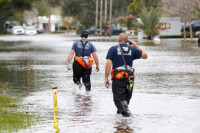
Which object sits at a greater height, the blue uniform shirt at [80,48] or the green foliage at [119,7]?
the green foliage at [119,7]

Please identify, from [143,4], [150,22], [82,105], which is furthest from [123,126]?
[143,4]

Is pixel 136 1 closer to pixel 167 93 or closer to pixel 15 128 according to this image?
pixel 167 93

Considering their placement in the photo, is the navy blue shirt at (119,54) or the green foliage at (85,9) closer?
the navy blue shirt at (119,54)

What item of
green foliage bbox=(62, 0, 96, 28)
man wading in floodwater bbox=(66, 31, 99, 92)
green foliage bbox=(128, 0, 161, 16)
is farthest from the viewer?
green foliage bbox=(62, 0, 96, 28)

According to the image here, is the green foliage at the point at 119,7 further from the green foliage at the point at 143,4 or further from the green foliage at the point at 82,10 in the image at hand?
the green foliage at the point at 143,4

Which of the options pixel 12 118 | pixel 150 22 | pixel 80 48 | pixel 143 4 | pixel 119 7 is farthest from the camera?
pixel 119 7

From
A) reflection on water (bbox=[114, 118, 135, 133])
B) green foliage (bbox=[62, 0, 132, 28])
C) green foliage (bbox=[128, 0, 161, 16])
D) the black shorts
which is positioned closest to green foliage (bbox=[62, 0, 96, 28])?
green foliage (bbox=[62, 0, 132, 28])

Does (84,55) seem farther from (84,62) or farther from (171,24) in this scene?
(171,24)

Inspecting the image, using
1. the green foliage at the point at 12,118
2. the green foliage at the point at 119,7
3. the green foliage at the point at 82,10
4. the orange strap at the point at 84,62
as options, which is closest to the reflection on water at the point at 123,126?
the green foliage at the point at 12,118

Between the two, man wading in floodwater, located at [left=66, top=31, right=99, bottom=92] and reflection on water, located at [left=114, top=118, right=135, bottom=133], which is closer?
reflection on water, located at [left=114, top=118, right=135, bottom=133]

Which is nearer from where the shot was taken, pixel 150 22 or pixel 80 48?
pixel 80 48

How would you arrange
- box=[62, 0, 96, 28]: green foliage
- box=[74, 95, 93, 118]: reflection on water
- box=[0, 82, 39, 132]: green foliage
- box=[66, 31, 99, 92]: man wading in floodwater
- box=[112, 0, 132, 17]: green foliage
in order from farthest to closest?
box=[112, 0, 132, 17]: green foliage → box=[62, 0, 96, 28]: green foliage → box=[66, 31, 99, 92]: man wading in floodwater → box=[74, 95, 93, 118]: reflection on water → box=[0, 82, 39, 132]: green foliage

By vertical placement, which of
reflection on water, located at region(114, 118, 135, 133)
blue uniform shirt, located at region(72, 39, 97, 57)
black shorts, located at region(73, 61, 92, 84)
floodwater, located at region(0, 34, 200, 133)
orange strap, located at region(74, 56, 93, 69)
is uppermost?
blue uniform shirt, located at region(72, 39, 97, 57)

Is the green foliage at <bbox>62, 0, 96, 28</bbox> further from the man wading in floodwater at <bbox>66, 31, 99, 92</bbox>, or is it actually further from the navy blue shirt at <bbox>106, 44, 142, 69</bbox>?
the navy blue shirt at <bbox>106, 44, 142, 69</bbox>
